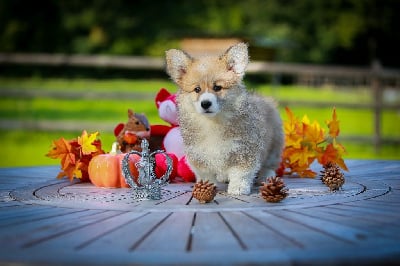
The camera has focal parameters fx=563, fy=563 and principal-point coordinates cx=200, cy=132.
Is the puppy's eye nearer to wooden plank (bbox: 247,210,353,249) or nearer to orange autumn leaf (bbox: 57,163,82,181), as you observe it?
wooden plank (bbox: 247,210,353,249)

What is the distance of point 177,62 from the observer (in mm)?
2273

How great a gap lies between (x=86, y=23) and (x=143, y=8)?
8.13ft

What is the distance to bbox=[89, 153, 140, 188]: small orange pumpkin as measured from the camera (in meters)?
2.44

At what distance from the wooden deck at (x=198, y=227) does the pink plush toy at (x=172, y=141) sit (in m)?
0.22

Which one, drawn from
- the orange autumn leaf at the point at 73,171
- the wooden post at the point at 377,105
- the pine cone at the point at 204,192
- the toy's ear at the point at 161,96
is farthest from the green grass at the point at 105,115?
the pine cone at the point at 204,192

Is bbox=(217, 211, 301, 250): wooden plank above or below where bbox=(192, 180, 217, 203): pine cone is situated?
below

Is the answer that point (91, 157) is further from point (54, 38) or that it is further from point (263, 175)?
point (54, 38)

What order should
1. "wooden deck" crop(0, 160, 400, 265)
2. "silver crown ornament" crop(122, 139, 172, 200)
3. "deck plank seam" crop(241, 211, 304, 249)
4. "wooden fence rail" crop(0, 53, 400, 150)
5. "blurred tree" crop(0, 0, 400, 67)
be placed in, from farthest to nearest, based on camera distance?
"blurred tree" crop(0, 0, 400, 67), "wooden fence rail" crop(0, 53, 400, 150), "silver crown ornament" crop(122, 139, 172, 200), "deck plank seam" crop(241, 211, 304, 249), "wooden deck" crop(0, 160, 400, 265)

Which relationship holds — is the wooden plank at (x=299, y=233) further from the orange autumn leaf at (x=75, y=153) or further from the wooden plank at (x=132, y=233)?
the orange autumn leaf at (x=75, y=153)

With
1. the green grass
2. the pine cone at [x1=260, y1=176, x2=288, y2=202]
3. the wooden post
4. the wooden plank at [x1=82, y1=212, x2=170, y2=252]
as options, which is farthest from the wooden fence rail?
the wooden plank at [x1=82, y1=212, x2=170, y2=252]

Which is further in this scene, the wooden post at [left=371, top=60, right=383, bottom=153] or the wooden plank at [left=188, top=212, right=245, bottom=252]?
the wooden post at [left=371, top=60, right=383, bottom=153]

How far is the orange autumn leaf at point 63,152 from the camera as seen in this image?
2.61m

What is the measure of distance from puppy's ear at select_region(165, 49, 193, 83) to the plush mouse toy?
0.58 m

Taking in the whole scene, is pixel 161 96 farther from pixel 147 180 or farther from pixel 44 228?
pixel 44 228
